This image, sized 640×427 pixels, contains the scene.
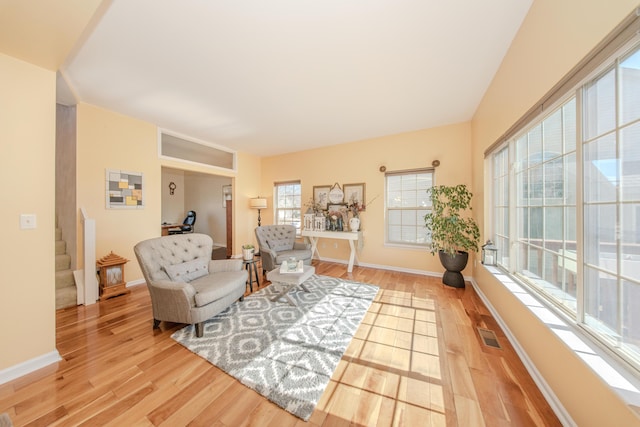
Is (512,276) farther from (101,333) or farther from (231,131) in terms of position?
(231,131)

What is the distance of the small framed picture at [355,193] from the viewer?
4445mm

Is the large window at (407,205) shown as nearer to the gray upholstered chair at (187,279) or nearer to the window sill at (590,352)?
the window sill at (590,352)

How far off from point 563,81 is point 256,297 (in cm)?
344

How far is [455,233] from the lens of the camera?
320 cm

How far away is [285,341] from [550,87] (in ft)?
9.10

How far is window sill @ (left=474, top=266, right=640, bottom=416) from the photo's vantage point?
848 mm

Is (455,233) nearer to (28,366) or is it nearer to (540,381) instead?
(540,381)

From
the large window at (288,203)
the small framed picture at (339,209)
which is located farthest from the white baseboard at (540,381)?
the large window at (288,203)

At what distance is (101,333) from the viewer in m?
2.08

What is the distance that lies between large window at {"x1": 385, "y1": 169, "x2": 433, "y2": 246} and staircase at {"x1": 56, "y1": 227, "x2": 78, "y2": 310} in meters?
4.87

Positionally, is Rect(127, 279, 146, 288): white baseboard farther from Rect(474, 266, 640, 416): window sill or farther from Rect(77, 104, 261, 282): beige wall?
Rect(474, 266, 640, 416): window sill

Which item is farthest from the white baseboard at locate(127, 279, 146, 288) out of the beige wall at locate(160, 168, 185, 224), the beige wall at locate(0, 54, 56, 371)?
the beige wall at locate(160, 168, 185, 224)

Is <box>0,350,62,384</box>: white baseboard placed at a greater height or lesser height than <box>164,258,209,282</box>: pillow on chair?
lesser

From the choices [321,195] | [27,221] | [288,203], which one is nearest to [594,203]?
[27,221]
